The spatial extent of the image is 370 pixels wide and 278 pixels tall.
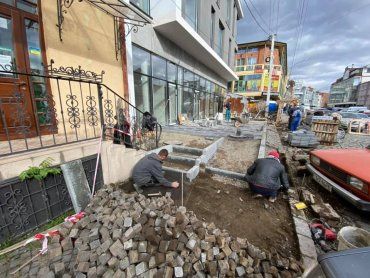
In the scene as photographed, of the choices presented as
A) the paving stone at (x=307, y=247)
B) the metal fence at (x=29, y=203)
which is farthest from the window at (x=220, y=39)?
the metal fence at (x=29, y=203)

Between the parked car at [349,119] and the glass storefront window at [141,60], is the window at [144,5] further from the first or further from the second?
the parked car at [349,119]

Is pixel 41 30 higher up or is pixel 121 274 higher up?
pixel 41 30

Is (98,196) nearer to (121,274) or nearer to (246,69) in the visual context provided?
(121,274)

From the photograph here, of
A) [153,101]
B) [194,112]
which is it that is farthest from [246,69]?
[153,101]

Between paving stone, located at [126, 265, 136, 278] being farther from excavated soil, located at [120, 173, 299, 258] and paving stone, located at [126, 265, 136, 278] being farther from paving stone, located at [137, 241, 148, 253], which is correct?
excavated soil, located at [120, 173, 299, 258]

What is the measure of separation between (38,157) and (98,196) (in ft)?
3.84

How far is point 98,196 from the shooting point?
11.0ft

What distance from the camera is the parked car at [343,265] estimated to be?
114 centimetres

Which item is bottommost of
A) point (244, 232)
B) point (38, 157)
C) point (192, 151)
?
point (244, 232)

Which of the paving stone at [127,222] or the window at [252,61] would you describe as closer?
the paving stone at [127,222]

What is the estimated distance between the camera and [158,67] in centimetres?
864

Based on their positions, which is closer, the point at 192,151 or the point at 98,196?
the point at 98,196

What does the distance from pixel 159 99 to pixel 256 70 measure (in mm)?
32112

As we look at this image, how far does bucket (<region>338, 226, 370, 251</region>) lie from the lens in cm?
234
